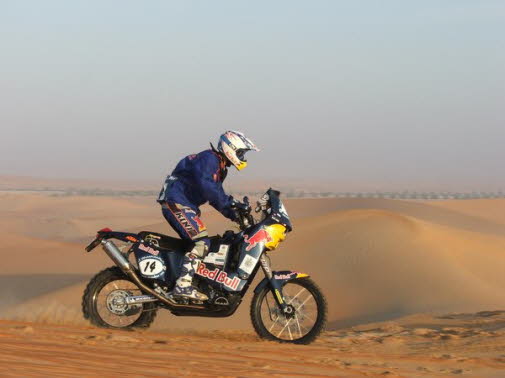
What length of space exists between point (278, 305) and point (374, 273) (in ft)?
37.1

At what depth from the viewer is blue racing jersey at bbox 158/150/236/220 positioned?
9.20 metres

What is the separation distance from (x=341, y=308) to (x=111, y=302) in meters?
9.75

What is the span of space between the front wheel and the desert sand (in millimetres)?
194

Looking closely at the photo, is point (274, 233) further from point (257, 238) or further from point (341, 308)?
point (341, 308)

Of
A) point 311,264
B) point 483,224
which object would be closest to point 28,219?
point 483,224

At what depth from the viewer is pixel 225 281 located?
948 cm

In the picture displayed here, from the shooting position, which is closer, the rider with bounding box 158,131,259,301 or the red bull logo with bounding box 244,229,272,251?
the rider with bounding box 158,131,259,301

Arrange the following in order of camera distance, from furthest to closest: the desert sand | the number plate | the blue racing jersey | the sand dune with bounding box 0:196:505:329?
1. the sand dune with bounding box 0:196:505:329
2. the number plate
3. the blue racing jersey
4. the desert sand

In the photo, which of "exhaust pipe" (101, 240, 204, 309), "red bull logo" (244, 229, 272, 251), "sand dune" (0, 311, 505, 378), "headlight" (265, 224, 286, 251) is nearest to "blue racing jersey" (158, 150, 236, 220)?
"red bull logo" (244, 229, 272, 251)

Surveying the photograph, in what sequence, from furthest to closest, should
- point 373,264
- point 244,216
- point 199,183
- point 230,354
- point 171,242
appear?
point 373,264
point 171,242
point 244,216
point 199,183
point 230,354

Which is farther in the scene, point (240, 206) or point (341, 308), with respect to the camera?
point (341, 308)

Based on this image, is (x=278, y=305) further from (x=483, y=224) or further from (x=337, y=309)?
(x=483, y=224)

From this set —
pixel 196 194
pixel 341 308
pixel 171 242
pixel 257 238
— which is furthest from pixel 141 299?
pixel 341 308

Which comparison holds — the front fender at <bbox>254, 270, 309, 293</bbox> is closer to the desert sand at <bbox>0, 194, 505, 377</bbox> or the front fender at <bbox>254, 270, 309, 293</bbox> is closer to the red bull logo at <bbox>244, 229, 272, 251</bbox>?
the red bull logo at <bbox>244, 229, 272, 251</bbox>
